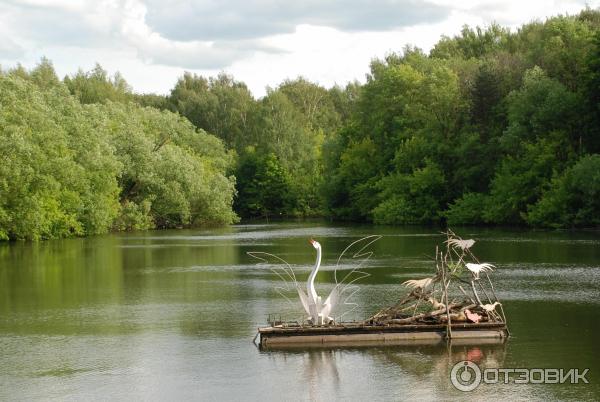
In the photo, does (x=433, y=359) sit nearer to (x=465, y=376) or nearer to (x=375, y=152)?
(x=465, y=376)

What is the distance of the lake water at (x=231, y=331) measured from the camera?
18.8m

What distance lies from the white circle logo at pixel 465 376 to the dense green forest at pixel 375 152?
40.0 m

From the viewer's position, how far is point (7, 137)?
57.8 meters

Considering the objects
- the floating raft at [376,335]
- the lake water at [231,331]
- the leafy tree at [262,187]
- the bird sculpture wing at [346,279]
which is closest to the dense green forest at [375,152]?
the leafy tree at [262,187]

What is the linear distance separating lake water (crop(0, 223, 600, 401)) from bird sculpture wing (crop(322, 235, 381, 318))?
54 cm

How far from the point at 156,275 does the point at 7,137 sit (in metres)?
23.1

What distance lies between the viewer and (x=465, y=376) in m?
19.2

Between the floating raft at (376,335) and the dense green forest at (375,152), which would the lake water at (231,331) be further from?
the dense green forest at (375,152)

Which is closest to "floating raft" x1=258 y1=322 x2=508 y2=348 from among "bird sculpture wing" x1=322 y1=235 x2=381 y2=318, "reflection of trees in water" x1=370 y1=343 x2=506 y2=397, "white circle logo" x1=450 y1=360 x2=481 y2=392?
"reflection of trees in water" x1=370 y1=343 x2=506 y2=397

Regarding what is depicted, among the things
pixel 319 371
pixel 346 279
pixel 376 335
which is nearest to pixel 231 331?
pixel 376 335

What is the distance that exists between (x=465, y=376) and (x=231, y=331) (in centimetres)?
788

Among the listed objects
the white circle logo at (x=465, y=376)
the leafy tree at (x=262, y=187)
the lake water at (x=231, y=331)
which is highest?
the leafy tree at (x=262, y=187)

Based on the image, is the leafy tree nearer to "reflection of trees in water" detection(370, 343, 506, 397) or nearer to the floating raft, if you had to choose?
the floating raft

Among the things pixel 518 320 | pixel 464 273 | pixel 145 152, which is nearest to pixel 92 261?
pixel 464 273
